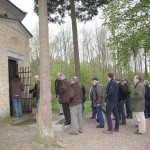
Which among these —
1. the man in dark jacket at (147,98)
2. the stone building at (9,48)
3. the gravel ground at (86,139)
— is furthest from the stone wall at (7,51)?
the man in dark jacket at (147,98)

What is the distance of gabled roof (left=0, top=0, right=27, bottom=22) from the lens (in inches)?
567

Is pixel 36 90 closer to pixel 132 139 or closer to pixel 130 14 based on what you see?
pixel 132 139

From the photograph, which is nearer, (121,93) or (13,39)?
(121,93)

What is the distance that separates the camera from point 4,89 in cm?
1288

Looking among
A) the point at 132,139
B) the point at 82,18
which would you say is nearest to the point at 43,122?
the point at 132,139

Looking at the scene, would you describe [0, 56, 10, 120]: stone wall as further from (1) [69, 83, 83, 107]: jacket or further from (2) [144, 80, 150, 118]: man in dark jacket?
(2) [144, 80, 150, 118]: man in dark jacket

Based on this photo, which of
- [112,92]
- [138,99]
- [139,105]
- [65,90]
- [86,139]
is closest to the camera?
[86,139]

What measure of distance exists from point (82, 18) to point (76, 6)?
728 millimetres

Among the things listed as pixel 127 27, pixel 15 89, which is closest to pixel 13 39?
pixel 15 89

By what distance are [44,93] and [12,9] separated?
326 inches

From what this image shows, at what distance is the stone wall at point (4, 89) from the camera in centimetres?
1268

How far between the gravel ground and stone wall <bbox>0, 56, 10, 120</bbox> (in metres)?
1.88

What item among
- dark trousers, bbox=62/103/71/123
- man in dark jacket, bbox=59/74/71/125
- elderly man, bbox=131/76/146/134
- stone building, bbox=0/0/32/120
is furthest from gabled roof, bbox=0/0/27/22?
elderly man, bbox=131/76/146/134

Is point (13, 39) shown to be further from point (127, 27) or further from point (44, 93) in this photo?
point (127, 27)
